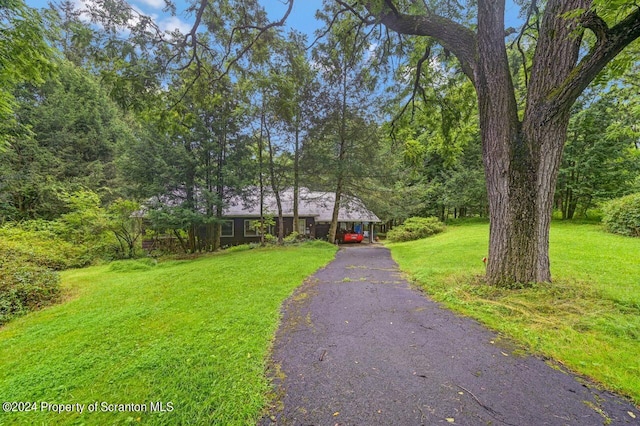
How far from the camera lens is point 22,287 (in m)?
5.58

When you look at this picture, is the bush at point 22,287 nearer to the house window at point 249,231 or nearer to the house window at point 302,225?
the house window at point 249,231

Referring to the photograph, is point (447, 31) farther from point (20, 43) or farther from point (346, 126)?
point (346, 126)

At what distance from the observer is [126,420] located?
1917 mm

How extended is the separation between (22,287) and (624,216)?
2070 centimetres

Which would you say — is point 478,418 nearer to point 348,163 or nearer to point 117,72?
point 117,72

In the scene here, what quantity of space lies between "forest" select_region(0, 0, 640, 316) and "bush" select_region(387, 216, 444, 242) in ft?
6.99

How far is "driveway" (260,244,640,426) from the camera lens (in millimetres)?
1908

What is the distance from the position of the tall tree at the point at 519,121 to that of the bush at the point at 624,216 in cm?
1038

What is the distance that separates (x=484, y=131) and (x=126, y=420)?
642cm

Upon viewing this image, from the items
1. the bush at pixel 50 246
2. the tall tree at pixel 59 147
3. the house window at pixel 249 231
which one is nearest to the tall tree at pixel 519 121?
the bush at pixel 50 246

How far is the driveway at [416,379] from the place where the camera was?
6.26 feet

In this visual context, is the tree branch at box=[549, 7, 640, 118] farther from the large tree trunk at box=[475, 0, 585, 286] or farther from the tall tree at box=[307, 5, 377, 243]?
the tall tree at box=[307, 5, 377, 243]

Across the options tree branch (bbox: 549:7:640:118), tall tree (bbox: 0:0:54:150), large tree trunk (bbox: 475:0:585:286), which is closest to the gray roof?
tall tree (bbox: 0:0:54:150)

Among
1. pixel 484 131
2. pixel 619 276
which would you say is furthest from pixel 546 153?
pixel 619 276
